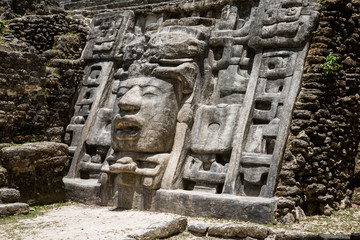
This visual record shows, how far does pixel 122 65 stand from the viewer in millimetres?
9039

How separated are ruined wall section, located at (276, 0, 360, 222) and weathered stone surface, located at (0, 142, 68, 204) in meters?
3.66

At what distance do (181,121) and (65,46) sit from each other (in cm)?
389

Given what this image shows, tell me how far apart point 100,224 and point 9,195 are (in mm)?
1530

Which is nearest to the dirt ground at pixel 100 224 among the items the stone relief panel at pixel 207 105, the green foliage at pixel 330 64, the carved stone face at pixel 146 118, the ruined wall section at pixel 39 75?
the stone relief panel at pixel 207 105

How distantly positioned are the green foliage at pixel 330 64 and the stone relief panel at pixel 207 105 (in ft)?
1.21

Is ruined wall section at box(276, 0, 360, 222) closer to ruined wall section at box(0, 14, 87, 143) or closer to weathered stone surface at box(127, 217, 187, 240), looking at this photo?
weathered stone surface at box(127, 217, 187, 240)

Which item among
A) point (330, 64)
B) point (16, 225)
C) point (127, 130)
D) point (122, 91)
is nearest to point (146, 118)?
point (127, 130)

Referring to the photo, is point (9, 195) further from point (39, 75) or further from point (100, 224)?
point (39, 75)

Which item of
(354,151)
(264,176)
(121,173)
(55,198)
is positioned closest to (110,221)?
(121,173)

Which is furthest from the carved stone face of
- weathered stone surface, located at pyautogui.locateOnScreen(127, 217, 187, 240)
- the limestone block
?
weathered stone surface, located at pyautogui.locateOnScreen(127, 217, 187, 240)

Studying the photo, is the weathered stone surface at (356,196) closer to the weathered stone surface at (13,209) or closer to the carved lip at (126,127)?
the carved lip at (126,127)

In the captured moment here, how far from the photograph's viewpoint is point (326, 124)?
7176mm

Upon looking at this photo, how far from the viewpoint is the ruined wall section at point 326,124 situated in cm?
670

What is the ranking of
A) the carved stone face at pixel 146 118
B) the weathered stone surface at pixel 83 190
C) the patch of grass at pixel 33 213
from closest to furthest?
1. the patch of grass at pixel 33 213
2. the carved stone face at pixel 146 118
3. the weathered stone surface at pixel 83 190
